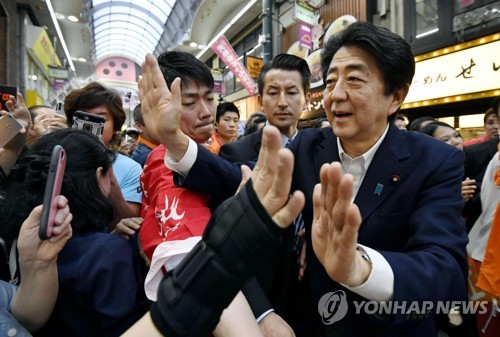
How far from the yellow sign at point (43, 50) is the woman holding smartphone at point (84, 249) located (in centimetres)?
1295

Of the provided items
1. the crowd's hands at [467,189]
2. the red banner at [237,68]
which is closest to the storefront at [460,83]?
the crowd's hands at [467,189]

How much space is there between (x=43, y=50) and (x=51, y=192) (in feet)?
50.9

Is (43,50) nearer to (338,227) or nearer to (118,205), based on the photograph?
(118,205)

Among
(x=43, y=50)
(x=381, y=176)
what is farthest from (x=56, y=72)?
(x=381, y=176)

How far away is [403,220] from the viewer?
123 centimetres

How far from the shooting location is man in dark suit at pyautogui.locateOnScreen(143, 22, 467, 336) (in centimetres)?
99

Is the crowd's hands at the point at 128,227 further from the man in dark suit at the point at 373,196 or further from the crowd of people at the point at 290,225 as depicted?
the man in dark suit at the point at 373,196

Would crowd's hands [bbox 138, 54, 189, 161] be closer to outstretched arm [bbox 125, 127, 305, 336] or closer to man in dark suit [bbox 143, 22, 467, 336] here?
man in dark suit [bbox 143, 22, 467, 336]

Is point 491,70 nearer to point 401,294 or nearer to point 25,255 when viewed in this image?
point 401,294

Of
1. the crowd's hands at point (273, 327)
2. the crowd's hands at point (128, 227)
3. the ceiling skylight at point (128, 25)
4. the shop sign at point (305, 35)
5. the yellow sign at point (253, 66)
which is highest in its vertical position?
the ceiling skylight at point (128, 25)

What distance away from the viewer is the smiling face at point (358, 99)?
134 centimetres

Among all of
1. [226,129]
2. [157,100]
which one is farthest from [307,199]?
[226,129]

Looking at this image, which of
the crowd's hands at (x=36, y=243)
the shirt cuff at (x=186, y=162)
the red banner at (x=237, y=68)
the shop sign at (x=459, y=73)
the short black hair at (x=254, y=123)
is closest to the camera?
the crowd's hands at (x=36, y=243)

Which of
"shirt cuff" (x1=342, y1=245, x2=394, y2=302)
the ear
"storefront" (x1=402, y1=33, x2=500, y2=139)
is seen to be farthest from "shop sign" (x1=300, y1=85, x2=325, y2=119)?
"shirt cuff" (x1=342, y1=245, x2=394, y2=302)
